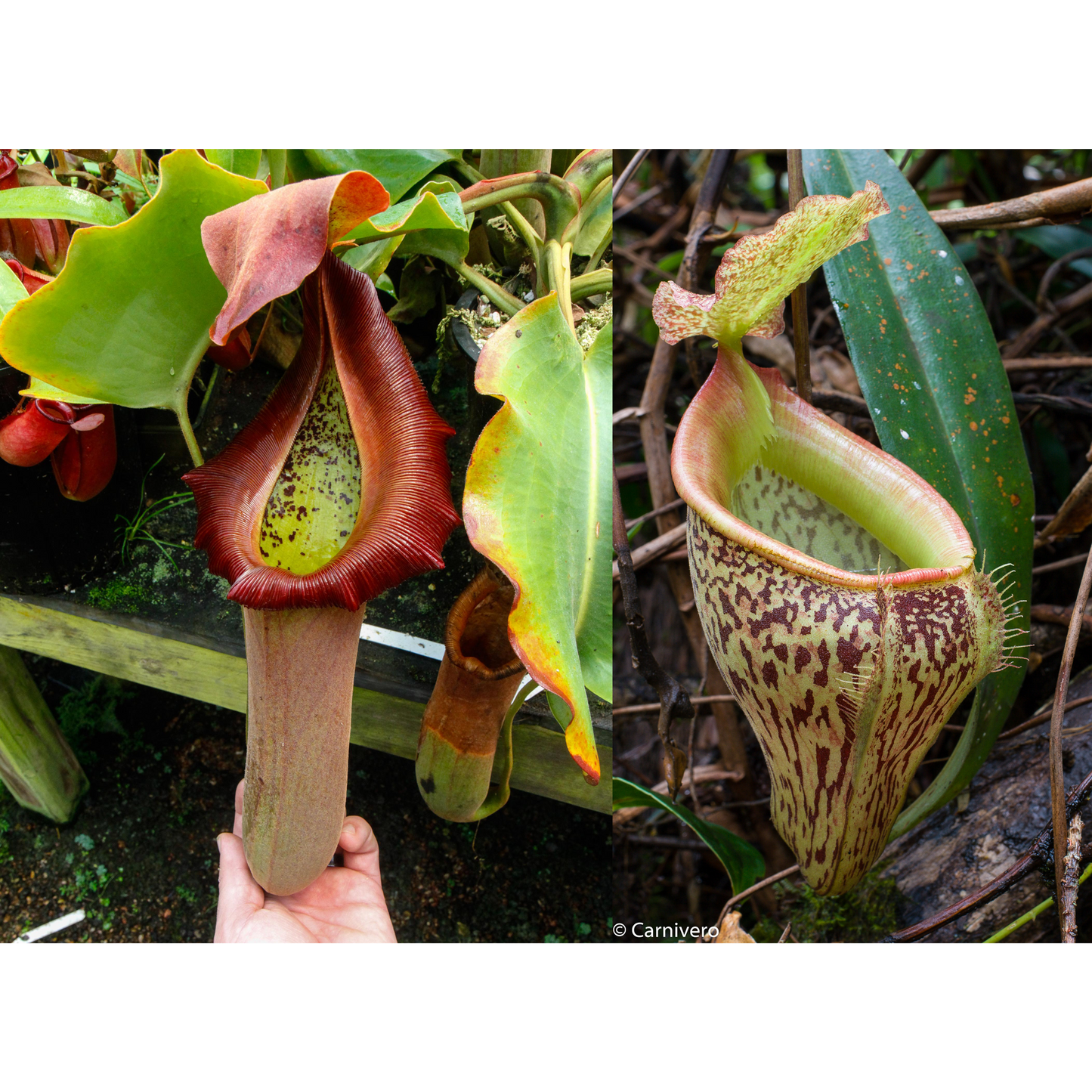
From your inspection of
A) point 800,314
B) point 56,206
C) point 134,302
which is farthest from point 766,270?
point 56,206

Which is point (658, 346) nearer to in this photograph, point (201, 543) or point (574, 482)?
point (574, 482)

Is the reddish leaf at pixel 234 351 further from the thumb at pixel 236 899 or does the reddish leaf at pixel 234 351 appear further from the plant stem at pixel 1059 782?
the plant stem at pixel 1059 782

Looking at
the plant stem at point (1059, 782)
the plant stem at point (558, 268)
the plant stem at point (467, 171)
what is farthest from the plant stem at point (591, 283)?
the plant stem at point (1059, 782)

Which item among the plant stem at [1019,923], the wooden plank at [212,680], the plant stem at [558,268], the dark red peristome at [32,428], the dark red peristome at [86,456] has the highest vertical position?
the plant stem at [558,268]

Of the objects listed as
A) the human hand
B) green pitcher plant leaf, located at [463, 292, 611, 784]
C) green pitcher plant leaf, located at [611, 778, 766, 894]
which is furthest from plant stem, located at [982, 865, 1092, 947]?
the human hand

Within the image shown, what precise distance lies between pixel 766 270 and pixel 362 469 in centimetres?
34

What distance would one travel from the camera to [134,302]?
20.2 inches

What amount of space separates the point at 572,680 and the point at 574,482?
0.16 m

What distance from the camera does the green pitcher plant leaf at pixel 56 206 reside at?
22.5 inches

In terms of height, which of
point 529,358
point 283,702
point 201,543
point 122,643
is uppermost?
point 529,358

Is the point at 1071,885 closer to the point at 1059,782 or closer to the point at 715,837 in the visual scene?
the point at 1059,782

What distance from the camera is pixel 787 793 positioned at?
2.01 ft

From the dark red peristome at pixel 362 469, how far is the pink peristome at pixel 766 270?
21 centimetres
